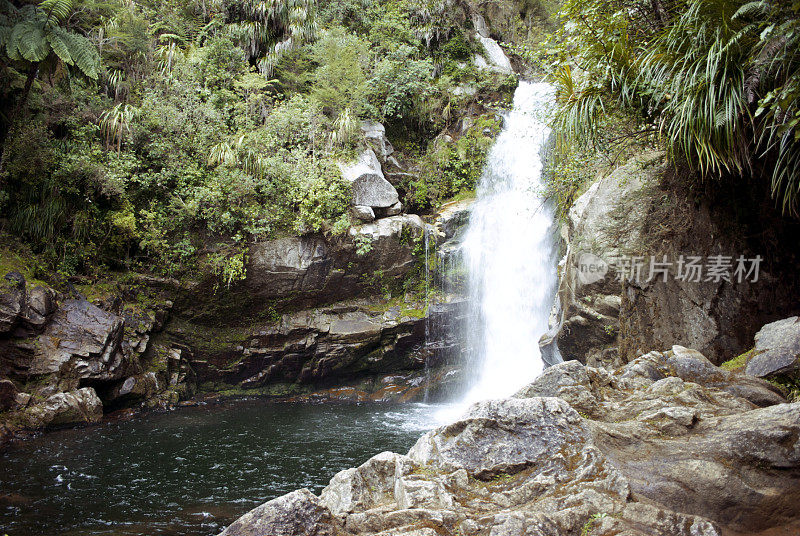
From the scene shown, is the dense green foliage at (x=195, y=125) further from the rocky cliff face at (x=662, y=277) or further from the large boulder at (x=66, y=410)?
the rocky cliff face at (x=662, y=277)

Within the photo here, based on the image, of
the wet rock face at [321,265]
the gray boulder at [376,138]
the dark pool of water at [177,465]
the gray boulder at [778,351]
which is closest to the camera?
the gray boulder at [778,351]

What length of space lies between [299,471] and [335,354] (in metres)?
6.00

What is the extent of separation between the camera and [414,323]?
47.4ft

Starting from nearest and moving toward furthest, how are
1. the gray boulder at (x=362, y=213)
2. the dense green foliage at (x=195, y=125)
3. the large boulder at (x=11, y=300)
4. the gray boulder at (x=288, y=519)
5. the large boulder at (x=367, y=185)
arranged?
1. the gray boulder at (x=288, y=519)
2. the large boulder at (x=11, y=300)
3. the dense green foliage at (x=195, y=125)
4. the gray boulder at (x=362, y=213)
5. the large boulder at (x=367, y=185)

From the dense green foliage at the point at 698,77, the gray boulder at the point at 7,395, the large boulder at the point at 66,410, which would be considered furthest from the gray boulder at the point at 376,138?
the gray boulder at the point at 7,395

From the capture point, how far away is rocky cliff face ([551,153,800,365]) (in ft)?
22.9

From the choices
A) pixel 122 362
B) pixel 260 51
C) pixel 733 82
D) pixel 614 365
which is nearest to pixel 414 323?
pixel 614 365

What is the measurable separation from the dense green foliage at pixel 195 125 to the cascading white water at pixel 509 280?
7.10 feet

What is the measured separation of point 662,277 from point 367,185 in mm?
9070

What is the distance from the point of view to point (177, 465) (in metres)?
8.13

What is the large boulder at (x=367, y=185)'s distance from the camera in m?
14.3

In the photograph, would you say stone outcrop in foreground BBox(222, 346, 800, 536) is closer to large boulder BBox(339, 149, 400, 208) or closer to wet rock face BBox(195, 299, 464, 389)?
wet rock face BBox(195, 299, 464, 389)

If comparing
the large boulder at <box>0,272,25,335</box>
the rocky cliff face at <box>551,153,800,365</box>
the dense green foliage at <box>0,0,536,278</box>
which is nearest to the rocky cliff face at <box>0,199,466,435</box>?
the large boulder at <box>0,272,25,335</box>

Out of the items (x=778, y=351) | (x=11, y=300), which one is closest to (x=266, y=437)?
A: (x=11, y=300)
